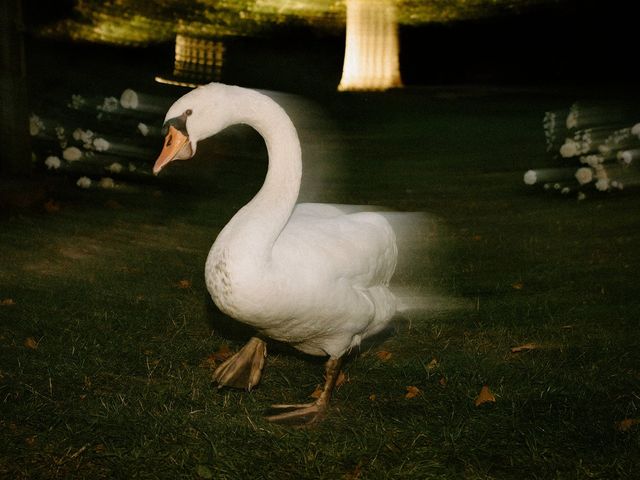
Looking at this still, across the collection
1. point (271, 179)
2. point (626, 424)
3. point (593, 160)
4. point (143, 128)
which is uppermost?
point (271, 179)

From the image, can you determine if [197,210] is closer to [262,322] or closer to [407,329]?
[407,329]

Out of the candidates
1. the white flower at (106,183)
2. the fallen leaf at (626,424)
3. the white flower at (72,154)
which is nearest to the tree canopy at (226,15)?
the white flower at (72,154)

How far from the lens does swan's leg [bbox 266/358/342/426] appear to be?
3.50 m

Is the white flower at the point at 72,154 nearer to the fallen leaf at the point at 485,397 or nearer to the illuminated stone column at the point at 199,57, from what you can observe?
the fallen leaf at the point at 485,397

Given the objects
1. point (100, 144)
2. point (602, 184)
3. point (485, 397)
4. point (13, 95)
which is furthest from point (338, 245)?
point (100, 144)

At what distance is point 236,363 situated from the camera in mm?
3809

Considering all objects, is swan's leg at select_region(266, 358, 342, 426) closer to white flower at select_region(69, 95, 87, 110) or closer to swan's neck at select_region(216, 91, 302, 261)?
swan's neck at select_region(216, 91, 302, 261)

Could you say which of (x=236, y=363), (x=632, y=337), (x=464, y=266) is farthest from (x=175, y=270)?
(x=632, y=337)

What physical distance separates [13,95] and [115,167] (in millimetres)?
1413

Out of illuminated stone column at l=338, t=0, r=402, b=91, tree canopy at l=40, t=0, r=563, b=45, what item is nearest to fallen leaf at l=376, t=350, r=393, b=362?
illuminated stone column at l=338, t=0, r=402, b=91

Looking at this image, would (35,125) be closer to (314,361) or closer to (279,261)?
(314,361)

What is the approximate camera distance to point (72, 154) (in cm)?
771

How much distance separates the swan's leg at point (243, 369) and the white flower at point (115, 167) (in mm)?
4577

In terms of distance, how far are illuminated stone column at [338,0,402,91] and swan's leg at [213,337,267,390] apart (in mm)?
10551
